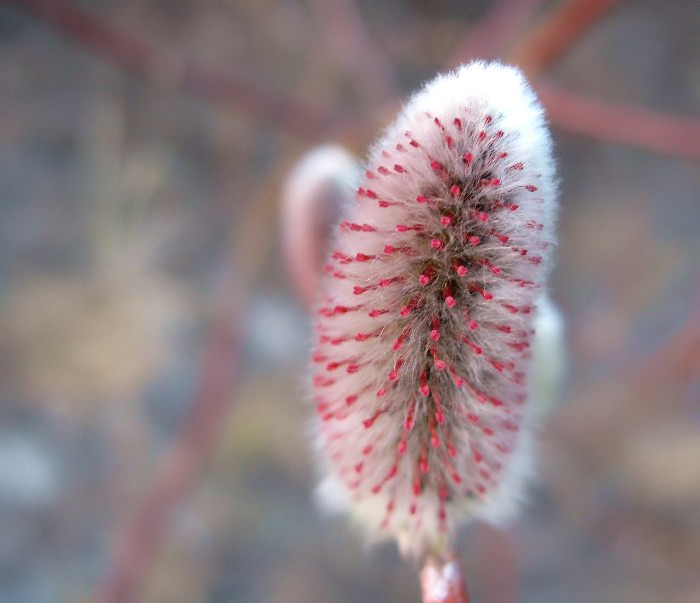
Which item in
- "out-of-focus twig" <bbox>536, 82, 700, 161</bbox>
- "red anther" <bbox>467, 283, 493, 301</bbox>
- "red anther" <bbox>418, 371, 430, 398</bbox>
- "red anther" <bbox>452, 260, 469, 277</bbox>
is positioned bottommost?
"red anther" <bbox>418, 371, 430, 398</bbox>

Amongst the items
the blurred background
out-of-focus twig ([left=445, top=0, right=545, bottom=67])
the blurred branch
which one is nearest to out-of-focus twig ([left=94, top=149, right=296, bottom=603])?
the blurred background

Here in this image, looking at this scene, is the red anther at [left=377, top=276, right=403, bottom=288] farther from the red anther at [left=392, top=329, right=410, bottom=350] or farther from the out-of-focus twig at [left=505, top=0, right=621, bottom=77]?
the out-of-focus twig at [left=505, top=0, right=621, bottom=77]

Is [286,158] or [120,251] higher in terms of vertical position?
[286,158]

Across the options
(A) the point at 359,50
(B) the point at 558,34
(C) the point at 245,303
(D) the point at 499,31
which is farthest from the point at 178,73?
(B) the point at 558,34

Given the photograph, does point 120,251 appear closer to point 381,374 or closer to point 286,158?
point 286,158

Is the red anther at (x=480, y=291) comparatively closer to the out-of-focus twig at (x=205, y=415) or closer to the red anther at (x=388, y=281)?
the red anther at (x=388, y=281)

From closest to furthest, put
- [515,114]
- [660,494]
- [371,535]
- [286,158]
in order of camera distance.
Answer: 1. [515,114]
2. [371,535]
3. [660,494]
4. [286,158]

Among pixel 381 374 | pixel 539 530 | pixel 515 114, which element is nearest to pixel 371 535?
pixel 381 374
